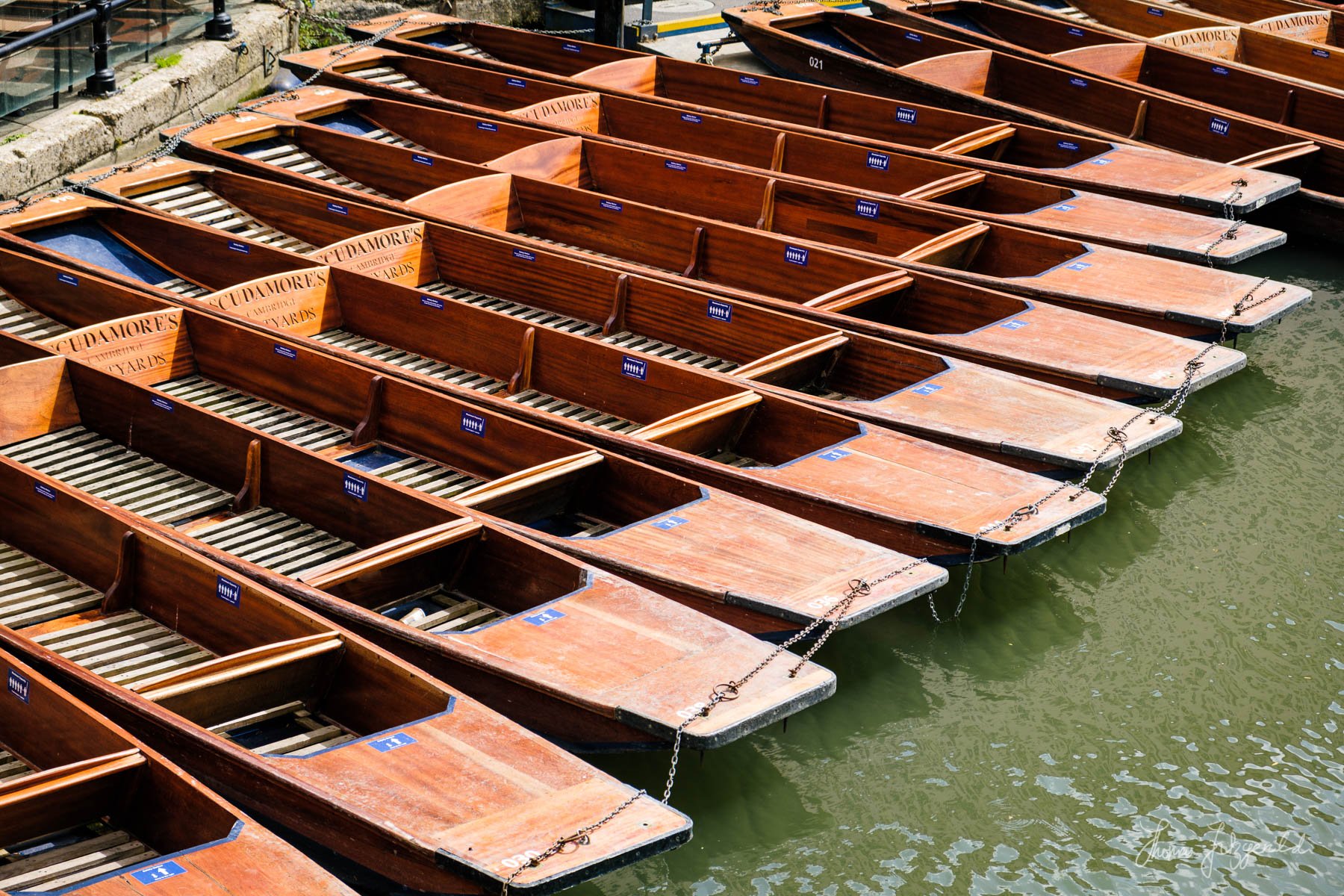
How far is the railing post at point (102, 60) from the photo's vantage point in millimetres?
8258

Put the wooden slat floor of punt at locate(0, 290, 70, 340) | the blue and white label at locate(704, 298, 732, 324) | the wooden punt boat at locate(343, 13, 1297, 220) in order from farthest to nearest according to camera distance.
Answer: the wooden punt boat at locate(343, 13, 1297, 220) → the wooden slat floor of punt at locate(0, 290, 70, 340) → the blue and white label at locate(704, 298, 732, 324)

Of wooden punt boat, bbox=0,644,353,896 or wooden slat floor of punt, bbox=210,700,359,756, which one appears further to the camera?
wooden slat floor of punt, bbox=210,700,359,756

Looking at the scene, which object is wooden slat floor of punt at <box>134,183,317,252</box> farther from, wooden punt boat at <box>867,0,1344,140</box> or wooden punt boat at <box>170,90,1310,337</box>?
wooden punt boat at <box>867,0,1344,140</box>

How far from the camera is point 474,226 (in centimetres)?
738

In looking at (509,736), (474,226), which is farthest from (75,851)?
(474,226)

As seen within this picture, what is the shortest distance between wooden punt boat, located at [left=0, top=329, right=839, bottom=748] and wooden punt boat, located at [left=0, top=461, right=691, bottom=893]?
0.17 meters

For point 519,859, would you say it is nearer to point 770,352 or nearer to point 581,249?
point 770,352

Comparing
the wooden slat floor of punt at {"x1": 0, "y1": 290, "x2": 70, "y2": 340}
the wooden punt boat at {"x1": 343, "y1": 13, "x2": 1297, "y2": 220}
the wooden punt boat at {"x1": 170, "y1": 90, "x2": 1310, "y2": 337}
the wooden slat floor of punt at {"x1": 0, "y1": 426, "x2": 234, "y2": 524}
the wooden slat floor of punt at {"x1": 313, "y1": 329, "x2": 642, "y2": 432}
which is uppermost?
the wooden punt boat at {"x1": 343, "y1": 13, "x2": 1297, "y2": 220}

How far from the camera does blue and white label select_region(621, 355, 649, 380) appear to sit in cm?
609

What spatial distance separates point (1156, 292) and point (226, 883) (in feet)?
16.4

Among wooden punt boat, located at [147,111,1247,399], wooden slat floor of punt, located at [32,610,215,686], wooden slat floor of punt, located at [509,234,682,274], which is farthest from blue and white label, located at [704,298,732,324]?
wooden slat floor of punt, located at [32,610,215,686]

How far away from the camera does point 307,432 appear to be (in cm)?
605

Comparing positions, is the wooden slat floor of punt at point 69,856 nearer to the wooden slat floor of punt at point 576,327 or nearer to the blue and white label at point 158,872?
the blue and white label at point 158,872

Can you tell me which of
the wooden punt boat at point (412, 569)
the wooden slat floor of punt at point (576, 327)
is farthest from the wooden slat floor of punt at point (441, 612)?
the wooden slat floor of punt at point (576, 327)
